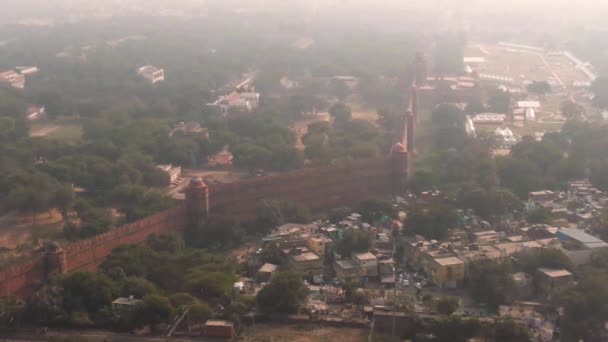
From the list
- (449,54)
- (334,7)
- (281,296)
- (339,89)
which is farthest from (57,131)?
(334,7)

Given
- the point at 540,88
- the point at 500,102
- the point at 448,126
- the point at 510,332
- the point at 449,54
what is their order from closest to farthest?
1. the point at 510,332
2. the point at 448,126
3. the point at 500,102
4. the point at 540,88
5. the point at 449,54

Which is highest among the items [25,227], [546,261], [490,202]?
[490,202]

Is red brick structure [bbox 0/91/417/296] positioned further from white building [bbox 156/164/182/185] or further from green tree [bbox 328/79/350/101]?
green tree [bbox 328/79/350/101]

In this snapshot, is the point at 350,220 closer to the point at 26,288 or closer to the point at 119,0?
the point at 26,288

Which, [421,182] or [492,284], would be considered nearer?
[492,284]

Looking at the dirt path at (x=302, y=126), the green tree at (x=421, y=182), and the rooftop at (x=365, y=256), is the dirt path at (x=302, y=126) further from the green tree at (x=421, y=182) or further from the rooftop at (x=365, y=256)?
the rooftop at (x=365, y=256)

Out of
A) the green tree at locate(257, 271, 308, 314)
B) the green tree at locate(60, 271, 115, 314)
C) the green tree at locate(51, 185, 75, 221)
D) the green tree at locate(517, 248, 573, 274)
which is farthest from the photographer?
the green tree at locate(51, 185, 75, 221)

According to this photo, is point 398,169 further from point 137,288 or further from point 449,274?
point 137,288

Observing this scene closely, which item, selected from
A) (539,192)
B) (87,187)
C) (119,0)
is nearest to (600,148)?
(539,192)

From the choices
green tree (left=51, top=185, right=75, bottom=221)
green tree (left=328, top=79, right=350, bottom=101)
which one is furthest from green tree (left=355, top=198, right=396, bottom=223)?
green tree (left=328, top=79, right=350, bottom=101)
